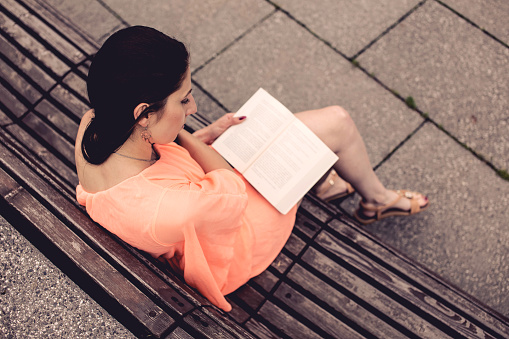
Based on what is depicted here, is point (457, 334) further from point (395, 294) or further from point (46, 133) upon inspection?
point (46, 133)

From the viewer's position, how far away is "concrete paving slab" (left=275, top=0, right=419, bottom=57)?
2912 millimetres

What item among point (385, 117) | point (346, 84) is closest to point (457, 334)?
point (385, 117)

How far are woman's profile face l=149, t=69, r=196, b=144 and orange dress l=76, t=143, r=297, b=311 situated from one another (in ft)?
0.42

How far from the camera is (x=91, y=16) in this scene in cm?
302

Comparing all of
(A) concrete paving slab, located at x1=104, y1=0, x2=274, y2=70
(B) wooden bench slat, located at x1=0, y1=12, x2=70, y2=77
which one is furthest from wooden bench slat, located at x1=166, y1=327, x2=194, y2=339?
(A) concrete paving slab, located at x1=104, y1=0, x2=274, y2=70

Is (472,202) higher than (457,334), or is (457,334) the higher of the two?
(457,334)

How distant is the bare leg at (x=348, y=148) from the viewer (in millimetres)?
1905

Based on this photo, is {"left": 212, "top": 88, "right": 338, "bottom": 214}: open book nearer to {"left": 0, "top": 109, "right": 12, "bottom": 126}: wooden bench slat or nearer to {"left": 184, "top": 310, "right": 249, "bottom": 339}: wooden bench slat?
{"left": 184, "top": 310, "right": 249, "bottom": 339}: wooden bench slat

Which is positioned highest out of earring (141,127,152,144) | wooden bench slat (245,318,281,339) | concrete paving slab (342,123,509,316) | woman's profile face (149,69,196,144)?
woman's profile face (149,69,196,144)

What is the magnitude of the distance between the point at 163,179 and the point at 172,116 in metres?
0.22

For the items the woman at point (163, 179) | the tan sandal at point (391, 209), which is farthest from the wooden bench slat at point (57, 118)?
the tan sandal at point (391, 209)

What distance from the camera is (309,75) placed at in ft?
9.28

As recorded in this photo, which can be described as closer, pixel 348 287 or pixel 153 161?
pixel 153 161

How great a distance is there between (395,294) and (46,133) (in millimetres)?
1764
